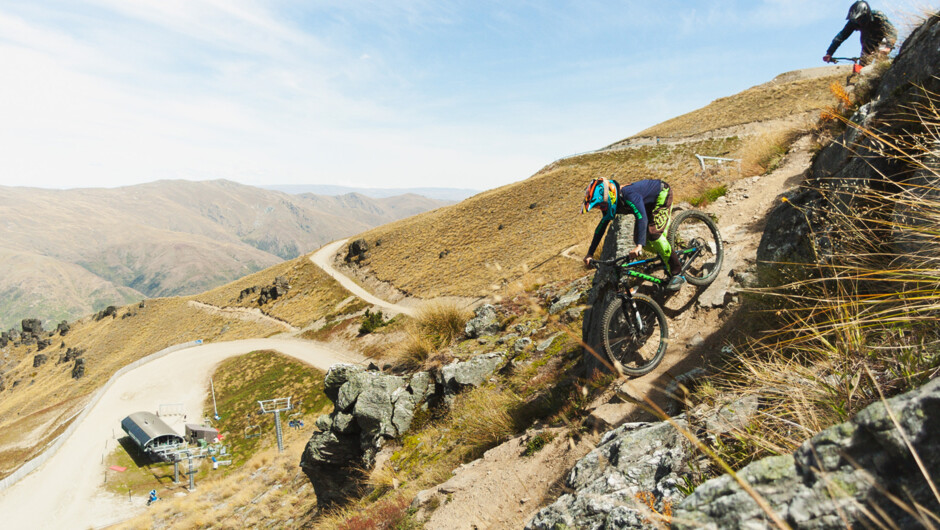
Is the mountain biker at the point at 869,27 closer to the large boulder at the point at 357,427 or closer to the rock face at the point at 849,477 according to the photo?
the rock face at the point at 849,477

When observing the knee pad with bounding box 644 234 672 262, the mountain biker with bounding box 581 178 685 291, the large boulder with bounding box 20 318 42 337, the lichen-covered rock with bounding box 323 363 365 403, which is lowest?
the lichen-covered rock with bounding box 323 363 365 403

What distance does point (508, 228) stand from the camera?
64375 mm

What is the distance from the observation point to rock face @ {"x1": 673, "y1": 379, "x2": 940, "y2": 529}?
5.74 ft

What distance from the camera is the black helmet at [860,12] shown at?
1055 centimetres

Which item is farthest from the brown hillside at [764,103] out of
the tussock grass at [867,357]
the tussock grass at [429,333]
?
the tussock grass at [867,357]

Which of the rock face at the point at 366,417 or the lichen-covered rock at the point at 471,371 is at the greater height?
the lichen-covered rock at the point at 471,371

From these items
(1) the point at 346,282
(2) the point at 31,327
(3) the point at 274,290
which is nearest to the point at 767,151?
(1) the point at 346,282

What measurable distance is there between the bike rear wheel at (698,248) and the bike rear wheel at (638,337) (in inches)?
48.6

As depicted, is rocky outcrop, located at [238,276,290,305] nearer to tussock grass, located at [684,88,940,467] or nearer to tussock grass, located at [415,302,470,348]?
tussock grass, located at [415,302,470,348]

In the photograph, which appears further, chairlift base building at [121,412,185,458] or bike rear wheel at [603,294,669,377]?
chairlift base building at [121,412,185,458]

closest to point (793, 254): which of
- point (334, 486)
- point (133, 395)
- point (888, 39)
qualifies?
point (888, 39)

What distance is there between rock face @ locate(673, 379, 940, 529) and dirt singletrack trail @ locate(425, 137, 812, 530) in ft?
12.5

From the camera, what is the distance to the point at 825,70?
66188 mm

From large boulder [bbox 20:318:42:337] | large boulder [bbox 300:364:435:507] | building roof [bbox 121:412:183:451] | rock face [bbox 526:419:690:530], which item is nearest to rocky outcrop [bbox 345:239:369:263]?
building roof [bbox 121:412:183:451]
